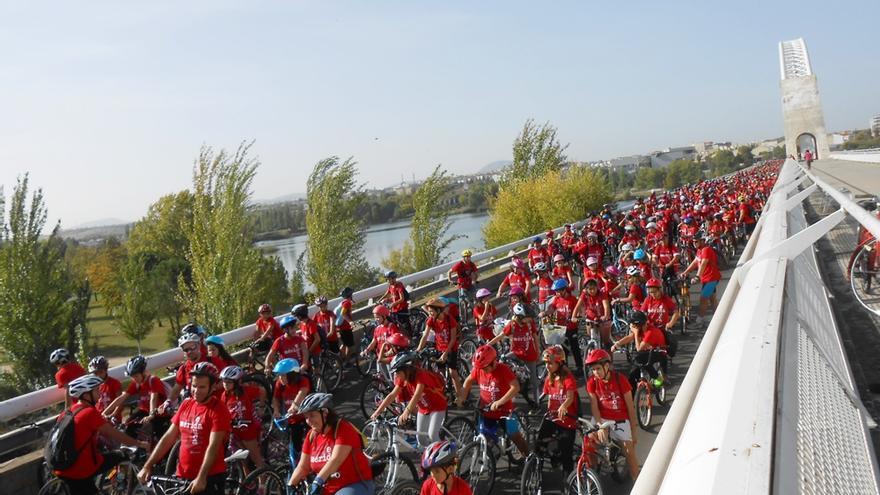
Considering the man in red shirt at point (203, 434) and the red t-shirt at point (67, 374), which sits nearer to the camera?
the man in red shirt at point (203, 434)

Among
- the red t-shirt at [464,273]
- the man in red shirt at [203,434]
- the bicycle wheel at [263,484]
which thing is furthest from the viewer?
the red t-shirt at [464,273]

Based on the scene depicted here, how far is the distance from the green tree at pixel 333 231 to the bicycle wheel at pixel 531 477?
23.2 metres

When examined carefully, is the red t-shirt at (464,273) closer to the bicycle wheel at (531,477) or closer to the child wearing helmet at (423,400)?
the child wearing helmet at (423,400)

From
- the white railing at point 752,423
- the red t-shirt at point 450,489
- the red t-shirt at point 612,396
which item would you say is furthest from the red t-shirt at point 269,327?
the white railing at point 752,423

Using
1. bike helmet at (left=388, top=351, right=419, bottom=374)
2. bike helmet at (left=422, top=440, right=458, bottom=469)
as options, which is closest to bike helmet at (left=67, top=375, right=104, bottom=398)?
bike helmet at (left=388, top=351, right=419, bottom=374)

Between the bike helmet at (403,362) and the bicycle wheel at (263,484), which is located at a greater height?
the bike helmet at (403,362)

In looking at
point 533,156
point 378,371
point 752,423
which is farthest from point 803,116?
point 752,423

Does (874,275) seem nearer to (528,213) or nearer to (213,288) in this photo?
(213,288)

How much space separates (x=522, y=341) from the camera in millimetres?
10000

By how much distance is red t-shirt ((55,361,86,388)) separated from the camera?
8.86 meters

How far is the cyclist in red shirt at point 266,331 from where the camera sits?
11.8 meters

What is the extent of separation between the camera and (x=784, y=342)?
285 cm

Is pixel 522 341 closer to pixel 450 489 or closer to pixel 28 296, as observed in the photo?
pixel 450 489

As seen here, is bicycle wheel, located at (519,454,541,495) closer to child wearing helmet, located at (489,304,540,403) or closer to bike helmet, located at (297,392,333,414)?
bike helmet, located at (297,392,333,414)
